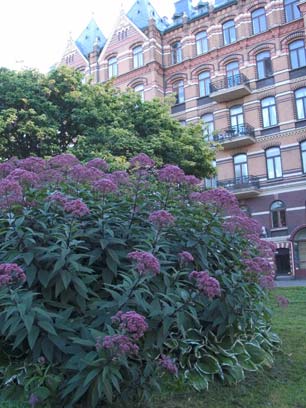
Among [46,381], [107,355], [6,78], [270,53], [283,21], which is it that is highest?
[283,21]

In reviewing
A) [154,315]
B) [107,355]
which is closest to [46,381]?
[107,355]

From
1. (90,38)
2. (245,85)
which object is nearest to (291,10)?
(245,85)

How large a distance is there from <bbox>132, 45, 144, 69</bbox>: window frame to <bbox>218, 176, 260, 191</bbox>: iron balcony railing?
1226 centimetres

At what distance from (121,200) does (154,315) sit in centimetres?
174

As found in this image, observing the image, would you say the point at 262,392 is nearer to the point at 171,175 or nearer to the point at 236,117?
the point at 171,175

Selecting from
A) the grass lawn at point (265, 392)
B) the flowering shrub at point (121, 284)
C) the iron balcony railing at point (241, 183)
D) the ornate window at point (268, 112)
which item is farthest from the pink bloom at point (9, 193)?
the ornate window at point (268, 112)

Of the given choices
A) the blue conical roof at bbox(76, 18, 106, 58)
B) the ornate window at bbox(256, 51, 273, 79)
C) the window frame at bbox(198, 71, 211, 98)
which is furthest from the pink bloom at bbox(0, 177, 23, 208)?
the blue conical roof at bbox(76, 18, 106, 58)

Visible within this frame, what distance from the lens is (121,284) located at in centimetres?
383

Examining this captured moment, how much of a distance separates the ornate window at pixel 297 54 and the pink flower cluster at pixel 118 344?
2981cm

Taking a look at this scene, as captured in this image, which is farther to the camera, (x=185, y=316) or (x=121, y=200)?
(x=121, y=200)

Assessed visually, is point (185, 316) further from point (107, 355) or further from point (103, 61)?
point (103, 61)

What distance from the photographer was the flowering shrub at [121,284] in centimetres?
341

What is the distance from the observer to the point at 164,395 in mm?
4148

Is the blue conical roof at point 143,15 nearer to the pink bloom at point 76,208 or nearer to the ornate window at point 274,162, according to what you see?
the ornate window at point 274,162
